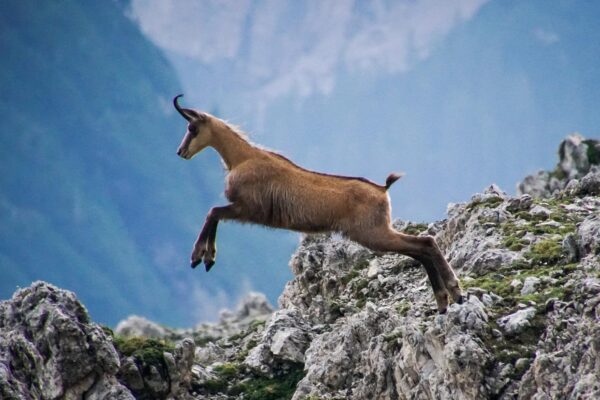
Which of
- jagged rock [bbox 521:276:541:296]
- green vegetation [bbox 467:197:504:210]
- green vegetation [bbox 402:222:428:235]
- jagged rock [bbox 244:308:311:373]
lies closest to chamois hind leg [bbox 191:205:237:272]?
jagged rock [bbox 244:308:311:373]

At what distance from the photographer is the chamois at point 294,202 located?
1817cm

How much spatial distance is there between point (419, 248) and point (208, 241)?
14.8ft

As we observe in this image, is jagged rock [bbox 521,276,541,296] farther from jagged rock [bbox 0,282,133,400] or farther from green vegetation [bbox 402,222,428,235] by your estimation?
jagged rock [bbox 0,282,133,400]

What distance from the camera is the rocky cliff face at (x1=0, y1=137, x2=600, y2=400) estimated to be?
15.7 m

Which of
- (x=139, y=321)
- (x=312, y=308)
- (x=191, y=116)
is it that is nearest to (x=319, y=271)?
(x=312, y=308)

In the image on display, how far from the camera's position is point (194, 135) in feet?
67.3

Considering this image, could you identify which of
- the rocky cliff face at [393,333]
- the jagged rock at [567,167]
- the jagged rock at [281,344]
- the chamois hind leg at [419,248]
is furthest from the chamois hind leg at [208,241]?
the jagged rock at [567,167]

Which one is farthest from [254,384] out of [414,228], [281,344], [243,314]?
[243,314]

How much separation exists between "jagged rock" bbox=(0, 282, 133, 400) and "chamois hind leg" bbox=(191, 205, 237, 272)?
340 centimetres

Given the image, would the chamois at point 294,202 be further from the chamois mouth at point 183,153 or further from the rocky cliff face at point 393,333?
the rocky cliff face at point 393,333

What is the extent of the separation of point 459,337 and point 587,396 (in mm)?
3270

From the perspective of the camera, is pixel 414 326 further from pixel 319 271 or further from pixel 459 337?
pixel 319 271

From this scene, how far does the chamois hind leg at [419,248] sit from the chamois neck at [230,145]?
12.3 ft

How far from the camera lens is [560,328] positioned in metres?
15.7
